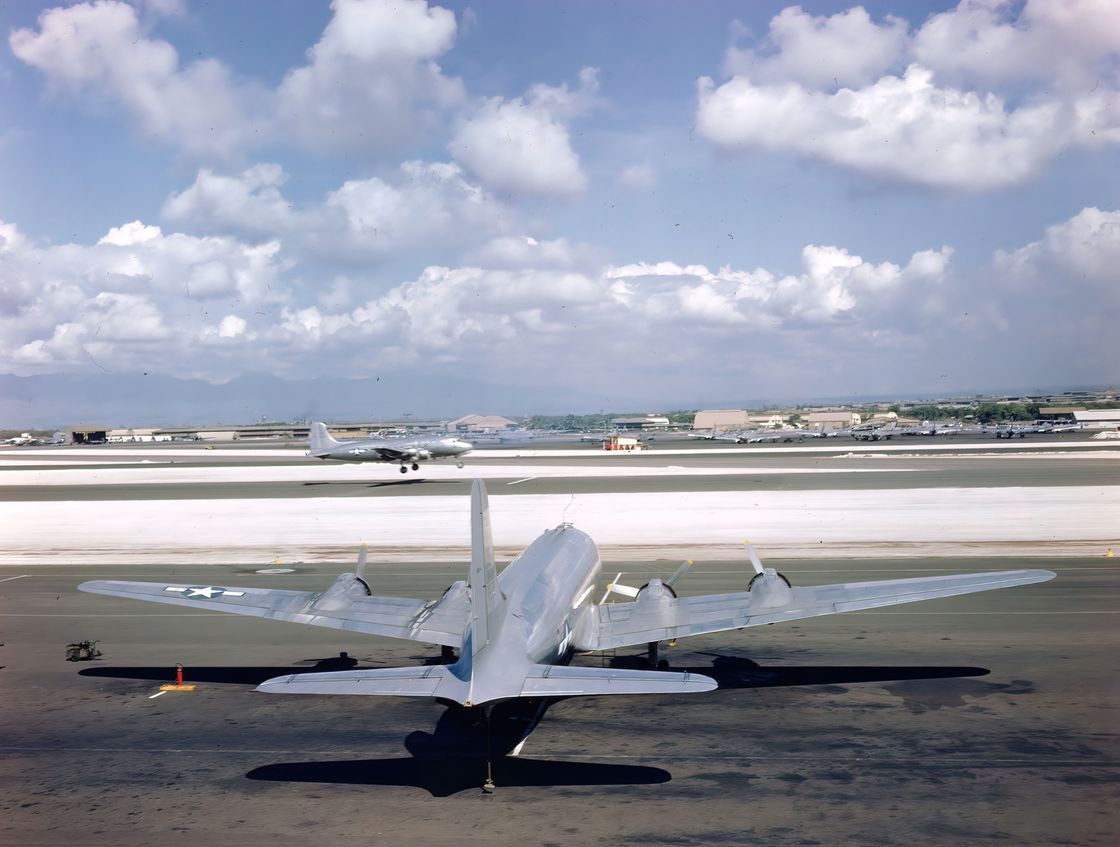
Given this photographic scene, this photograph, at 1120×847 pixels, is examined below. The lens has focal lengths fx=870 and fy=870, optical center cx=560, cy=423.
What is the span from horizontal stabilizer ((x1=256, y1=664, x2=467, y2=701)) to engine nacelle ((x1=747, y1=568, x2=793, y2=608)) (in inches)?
307

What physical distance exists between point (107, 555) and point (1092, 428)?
700 feet

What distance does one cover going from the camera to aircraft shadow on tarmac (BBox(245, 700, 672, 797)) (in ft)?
45.2

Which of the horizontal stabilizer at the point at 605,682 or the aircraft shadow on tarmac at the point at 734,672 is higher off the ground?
the horizontal stabilizer at the point at 605,682

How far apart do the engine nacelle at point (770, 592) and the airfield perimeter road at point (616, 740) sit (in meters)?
1.91

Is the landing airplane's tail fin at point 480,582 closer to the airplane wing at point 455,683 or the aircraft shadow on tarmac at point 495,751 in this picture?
the airplane wing at point 455,683

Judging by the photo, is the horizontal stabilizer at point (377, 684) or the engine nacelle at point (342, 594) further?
the engine nacelle at point (342, 594)

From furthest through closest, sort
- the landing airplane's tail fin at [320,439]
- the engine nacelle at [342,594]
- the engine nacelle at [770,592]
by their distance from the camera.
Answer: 1. the landing airplane's tail fin at [320,439]
2. the engine nacelle at [342,594]
3. the engine nacelle at [770,592]

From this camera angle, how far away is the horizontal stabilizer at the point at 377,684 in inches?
505

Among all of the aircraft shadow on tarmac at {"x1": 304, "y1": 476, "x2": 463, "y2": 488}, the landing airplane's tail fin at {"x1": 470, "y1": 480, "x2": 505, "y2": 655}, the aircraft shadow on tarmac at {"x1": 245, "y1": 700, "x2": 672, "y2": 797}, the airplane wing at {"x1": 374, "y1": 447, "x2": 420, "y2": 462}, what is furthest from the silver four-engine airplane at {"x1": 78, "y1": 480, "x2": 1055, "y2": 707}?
the airplane wing at {"x1": 374, "y1": 447, "x2": 420, "y2": 462}

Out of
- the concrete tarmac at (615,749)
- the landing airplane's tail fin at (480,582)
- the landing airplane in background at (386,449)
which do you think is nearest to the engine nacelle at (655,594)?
the concrete tarmac at (615,749)

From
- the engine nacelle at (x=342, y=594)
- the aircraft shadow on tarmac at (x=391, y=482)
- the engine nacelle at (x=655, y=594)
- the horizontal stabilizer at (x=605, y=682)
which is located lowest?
the aircraft shadow on tarmac at (x=391, y=482)

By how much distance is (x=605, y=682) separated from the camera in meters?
13.1

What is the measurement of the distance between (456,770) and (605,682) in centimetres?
327

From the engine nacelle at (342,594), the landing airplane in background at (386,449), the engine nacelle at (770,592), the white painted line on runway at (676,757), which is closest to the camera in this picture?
the white painted line on runway at (676,757)
